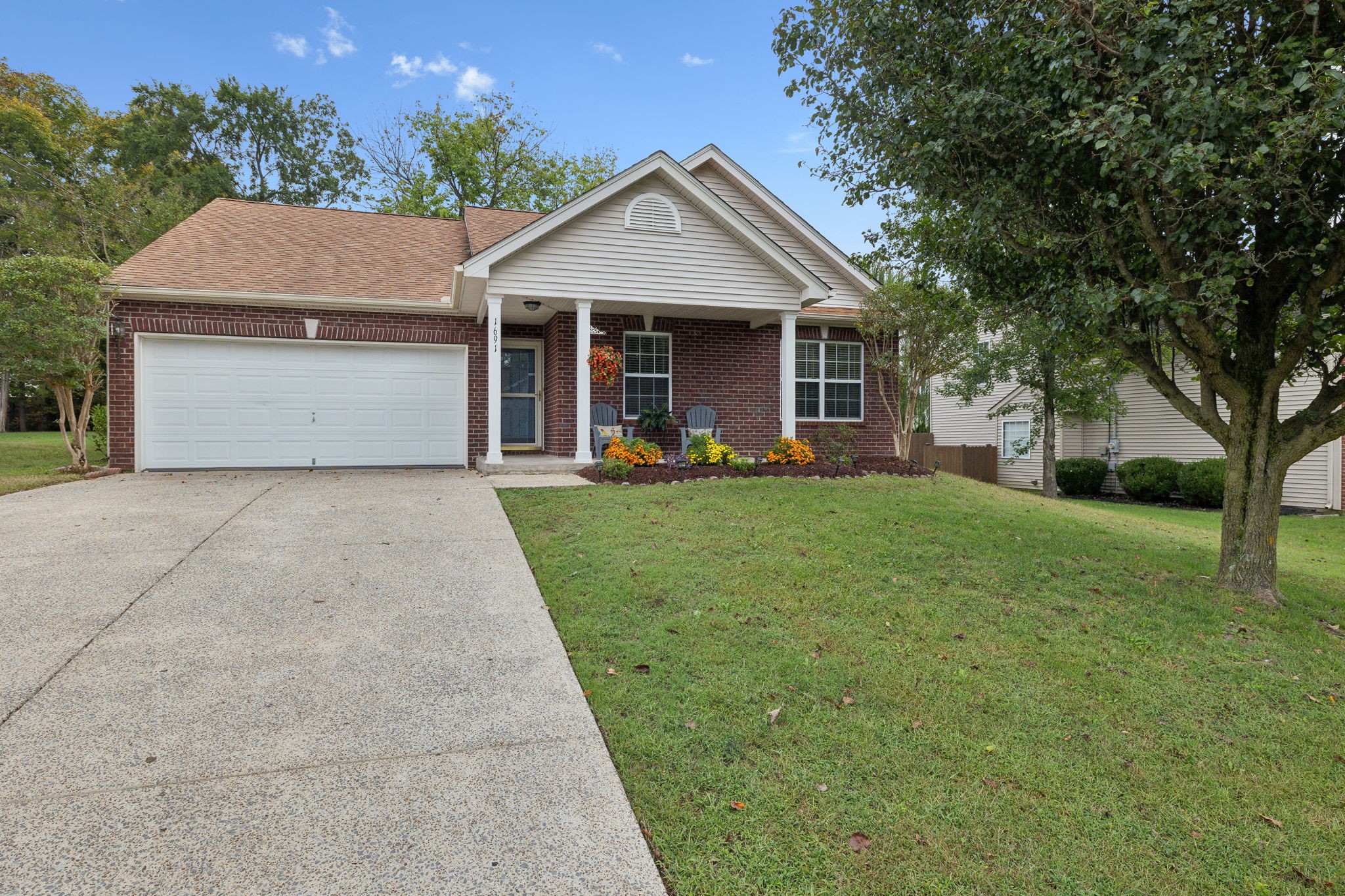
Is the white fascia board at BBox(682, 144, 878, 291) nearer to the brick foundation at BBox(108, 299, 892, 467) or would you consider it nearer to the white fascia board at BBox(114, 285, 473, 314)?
the brick foundation at BBox(108, 299, 892, 467)

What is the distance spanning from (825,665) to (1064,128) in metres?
3.92

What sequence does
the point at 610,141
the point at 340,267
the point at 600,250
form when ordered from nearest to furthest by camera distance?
the point at 600,250, the point at 340,267, the point at 610,141

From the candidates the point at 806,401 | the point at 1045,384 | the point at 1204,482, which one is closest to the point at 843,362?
the point at 806,401

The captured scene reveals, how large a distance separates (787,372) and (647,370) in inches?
105

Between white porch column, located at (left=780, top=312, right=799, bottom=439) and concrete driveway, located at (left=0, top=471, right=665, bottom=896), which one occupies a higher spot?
white porch column, located at (left=780, top=312, right=799, bottom=439)

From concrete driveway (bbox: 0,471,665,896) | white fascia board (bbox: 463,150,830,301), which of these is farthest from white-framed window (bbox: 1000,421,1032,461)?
concrete driveway (bbox: 0,471,665,896)

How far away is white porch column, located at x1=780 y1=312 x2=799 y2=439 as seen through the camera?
1091 centimetres

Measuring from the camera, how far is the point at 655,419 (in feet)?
38.6

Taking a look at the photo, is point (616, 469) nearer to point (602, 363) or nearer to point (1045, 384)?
point (602, 363)

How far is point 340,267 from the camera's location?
1209cm

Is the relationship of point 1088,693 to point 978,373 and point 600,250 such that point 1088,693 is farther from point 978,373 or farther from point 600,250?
point 978,373

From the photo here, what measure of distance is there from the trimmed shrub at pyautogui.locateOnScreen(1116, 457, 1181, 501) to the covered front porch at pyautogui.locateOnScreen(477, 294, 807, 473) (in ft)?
32.5

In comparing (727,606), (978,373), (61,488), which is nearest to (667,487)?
(727,606)

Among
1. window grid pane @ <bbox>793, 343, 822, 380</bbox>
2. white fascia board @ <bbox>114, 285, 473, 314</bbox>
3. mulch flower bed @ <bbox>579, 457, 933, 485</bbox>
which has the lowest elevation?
mulch flower bed @ <bbox>579, 457, 933, 485</bbox>
